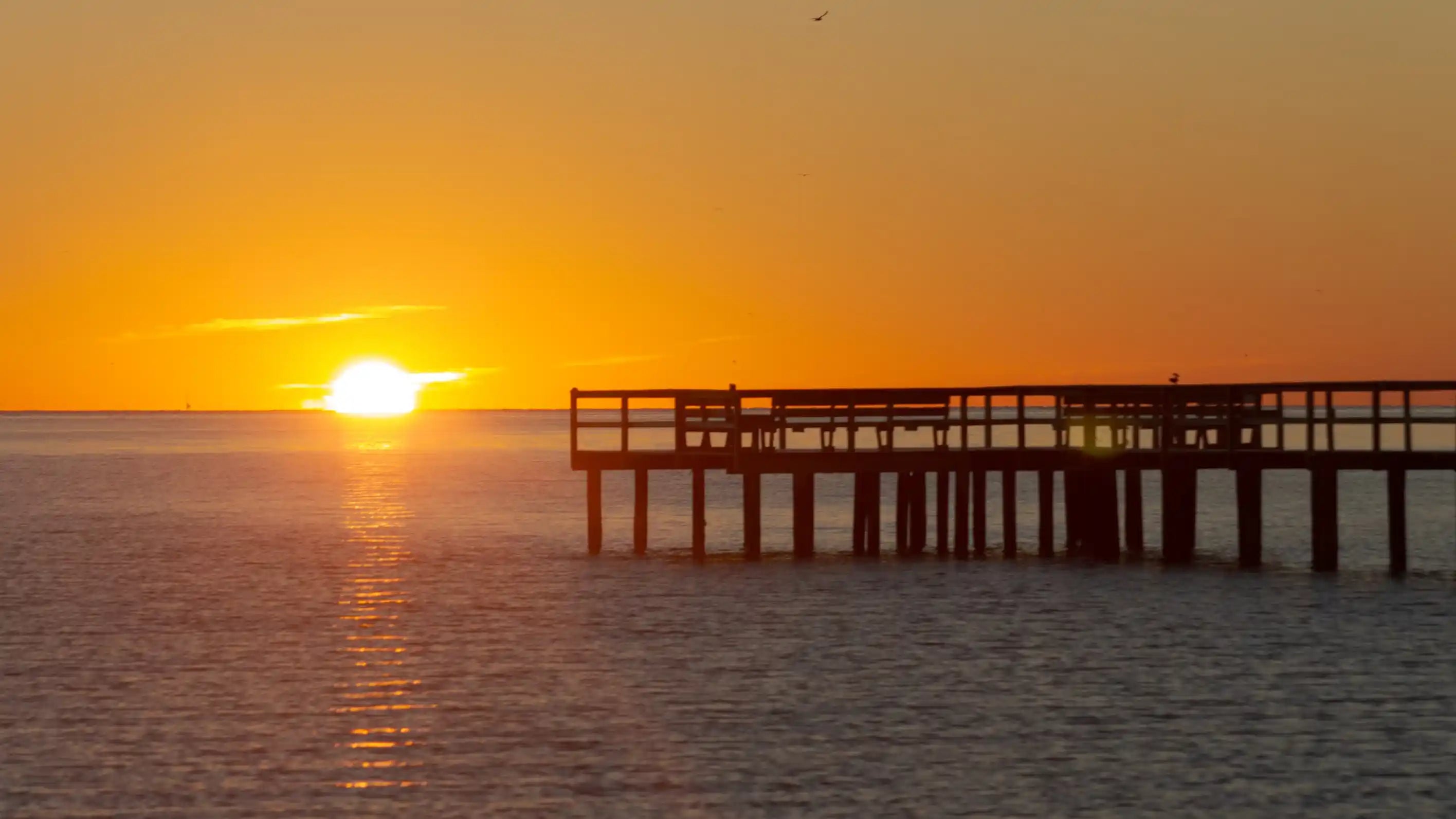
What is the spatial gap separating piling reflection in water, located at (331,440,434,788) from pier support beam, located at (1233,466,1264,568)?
16052mm

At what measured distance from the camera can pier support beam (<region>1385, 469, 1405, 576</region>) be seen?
3244 cm

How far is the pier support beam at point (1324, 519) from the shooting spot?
32594 millimetres

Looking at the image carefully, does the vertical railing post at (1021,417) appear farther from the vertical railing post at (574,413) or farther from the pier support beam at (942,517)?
the vertical railing post at (574,413)

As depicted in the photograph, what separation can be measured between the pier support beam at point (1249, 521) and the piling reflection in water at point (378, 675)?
16.1 metres

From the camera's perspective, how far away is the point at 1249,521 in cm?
3522

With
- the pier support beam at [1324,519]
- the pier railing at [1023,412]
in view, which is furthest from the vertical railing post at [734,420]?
the pier support beam at [1324,519]

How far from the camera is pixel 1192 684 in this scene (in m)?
20.5

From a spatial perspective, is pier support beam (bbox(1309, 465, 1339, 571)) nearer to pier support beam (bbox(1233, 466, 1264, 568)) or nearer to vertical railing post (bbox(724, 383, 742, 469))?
pier support beam (bbox(1233, 466, 1264, 568))

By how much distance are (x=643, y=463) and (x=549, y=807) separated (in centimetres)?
2004

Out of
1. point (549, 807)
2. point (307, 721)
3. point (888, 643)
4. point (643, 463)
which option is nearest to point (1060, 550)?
point (643, 463)

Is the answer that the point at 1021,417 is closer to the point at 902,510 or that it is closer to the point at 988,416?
the point at 988,416

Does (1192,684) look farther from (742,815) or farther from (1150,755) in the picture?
(742,815)

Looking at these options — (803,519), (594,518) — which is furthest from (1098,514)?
(594,518)

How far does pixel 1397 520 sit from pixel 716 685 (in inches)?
736
